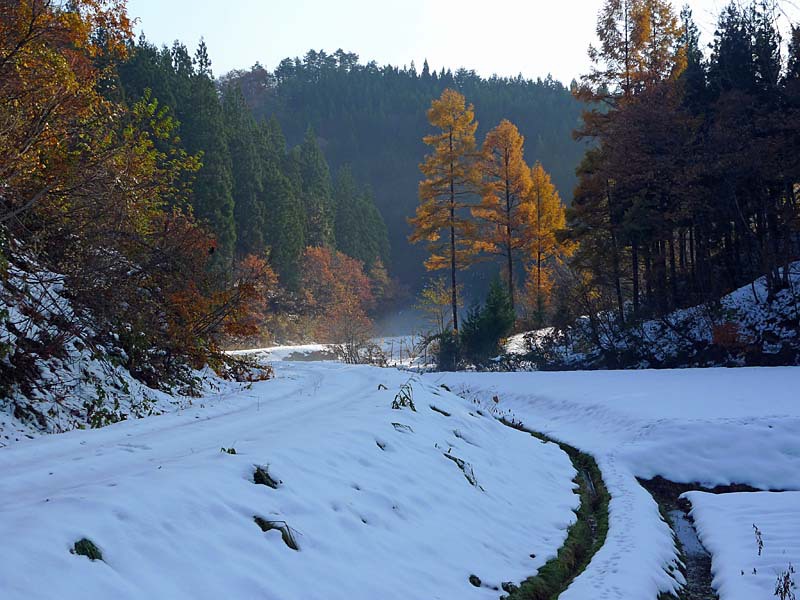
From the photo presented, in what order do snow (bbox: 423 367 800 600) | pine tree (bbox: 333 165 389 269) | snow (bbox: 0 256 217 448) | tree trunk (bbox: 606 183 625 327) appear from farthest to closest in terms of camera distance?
pine tree (bbox: 333 165 389 269) < tree trunk (bbox: 606 183 625 327) < snow (bbox: 0 256 217 448) < snow (bbox: 423 367 800 600)

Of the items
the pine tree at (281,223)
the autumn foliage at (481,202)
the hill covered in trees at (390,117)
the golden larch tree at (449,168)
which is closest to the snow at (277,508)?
the autumn foliage at (481,202)

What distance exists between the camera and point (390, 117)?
13512 cm

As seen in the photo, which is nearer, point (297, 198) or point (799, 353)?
point (799, 353)

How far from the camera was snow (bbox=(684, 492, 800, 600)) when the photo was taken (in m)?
7.68

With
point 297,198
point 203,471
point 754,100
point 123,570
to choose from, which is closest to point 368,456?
point 203,471

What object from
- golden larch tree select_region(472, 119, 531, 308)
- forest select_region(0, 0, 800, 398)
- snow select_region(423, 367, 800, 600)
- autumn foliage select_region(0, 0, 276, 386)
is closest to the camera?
snow select_region(423, 367, 800, 600)

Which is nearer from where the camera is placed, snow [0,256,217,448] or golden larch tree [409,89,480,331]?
snow [0,256,217,448]

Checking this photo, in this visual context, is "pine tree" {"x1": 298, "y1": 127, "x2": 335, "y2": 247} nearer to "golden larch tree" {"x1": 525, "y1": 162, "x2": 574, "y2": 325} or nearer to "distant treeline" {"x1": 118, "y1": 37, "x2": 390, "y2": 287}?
"distant treeline" {"x1": 118, "y1": 37, "x2": 390, "y2": 287}

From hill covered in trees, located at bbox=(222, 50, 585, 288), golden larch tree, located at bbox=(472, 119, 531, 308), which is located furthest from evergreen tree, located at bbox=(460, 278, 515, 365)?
hill covered in trees, located at bbox=(222, 50, 585, 288)

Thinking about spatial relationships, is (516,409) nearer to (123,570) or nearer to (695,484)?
(695,484)

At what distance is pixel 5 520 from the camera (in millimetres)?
4934

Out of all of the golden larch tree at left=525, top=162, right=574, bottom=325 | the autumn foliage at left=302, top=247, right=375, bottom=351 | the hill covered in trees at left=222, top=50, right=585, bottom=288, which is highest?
the hill covered in trees at left=222, top=50, right=585, bottom=288

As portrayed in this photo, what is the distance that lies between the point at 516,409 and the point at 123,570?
1618 cm

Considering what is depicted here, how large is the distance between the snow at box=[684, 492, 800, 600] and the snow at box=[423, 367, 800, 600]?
494 millimetres
